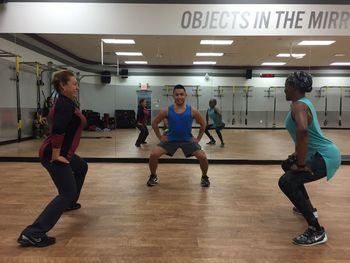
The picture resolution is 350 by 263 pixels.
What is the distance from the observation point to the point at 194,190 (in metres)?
3.98

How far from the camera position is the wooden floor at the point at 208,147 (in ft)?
21.1

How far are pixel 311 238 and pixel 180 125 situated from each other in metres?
2.11

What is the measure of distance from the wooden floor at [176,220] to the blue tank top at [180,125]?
0.64 metres

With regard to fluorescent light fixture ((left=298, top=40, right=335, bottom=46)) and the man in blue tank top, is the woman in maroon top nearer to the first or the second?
the man in blue tank top

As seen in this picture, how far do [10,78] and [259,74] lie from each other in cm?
881

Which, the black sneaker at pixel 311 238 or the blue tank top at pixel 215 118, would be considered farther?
the blue tank top at pixel 215 118

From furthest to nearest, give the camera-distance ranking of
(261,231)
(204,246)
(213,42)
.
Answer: (213,42) → (261,231) → (204,246)

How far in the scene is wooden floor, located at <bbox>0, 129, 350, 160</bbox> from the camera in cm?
643

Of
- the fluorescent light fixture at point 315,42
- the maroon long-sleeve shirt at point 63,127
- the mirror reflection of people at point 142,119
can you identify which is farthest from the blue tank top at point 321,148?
the mirror reflection of people at point 142,119

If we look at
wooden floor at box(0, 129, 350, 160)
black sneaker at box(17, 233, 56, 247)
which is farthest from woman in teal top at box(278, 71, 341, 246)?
wooden floor at box(0, 129, 350, 160)

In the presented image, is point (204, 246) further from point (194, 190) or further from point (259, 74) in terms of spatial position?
point (259, 74)

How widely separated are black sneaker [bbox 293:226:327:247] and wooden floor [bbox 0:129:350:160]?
3.70 m

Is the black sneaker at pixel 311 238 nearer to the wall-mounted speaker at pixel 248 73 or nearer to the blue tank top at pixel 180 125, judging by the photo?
the blue tank top at pixel 180 125

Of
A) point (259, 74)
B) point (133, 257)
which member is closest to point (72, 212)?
point (133, 257)
